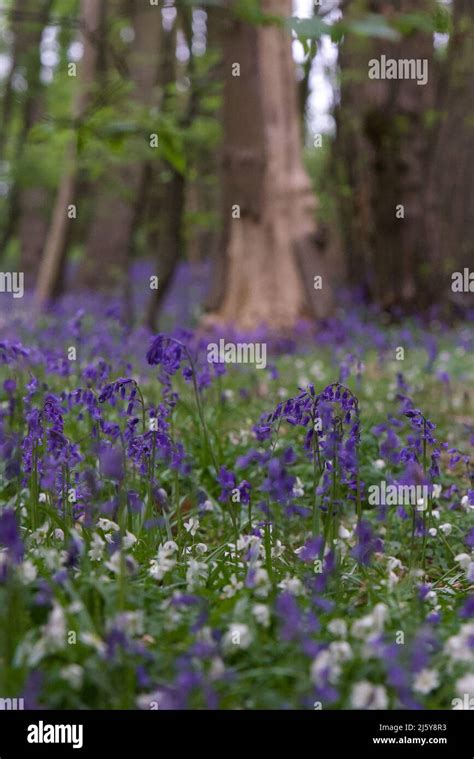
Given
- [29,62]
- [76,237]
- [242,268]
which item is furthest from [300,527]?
[76,237]

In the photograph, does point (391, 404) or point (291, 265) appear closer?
point (391, 404)

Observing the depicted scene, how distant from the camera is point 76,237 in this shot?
2958 centimetres

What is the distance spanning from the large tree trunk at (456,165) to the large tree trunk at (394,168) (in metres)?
0.20

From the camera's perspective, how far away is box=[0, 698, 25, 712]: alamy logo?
7.07 ft

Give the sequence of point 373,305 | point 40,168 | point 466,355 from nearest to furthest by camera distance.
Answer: point 466,355 → point 373,305 → point 40,168

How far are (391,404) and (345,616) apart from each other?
10.2ft

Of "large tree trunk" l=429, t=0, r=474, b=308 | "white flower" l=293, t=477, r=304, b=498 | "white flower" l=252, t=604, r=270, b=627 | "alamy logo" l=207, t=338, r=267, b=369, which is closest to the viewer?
"white flower" l=252, t=604, r=270, b=627

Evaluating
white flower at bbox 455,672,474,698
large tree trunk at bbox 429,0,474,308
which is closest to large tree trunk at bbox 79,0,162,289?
large tree trunk at bbox 429,0,474,308

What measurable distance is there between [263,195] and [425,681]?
839 cm

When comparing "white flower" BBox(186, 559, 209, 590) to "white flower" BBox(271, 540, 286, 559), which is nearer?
"white flower" BBox(186, 559, 209, 590)

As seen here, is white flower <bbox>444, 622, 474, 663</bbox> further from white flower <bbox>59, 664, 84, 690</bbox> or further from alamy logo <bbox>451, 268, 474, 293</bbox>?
alamy logo <bbox>451, 268, 474, 293</bbox>

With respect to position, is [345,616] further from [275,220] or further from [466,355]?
[275,220]

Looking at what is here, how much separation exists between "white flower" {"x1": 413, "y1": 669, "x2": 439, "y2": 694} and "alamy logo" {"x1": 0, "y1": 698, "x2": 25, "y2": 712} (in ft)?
3.30

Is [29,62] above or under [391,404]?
above
